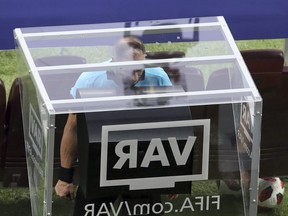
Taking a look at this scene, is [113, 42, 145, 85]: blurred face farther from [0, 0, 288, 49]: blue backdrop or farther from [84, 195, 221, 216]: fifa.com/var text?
[0, 0, 288, 49]: blue backdrop

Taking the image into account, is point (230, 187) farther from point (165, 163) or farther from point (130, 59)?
point (130, 59)

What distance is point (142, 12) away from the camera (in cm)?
726

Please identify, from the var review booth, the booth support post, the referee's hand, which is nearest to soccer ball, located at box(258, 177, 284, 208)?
the var review booth

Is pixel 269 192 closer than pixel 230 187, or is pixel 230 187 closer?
pixel 230 187

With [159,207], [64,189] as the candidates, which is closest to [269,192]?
[159,207]

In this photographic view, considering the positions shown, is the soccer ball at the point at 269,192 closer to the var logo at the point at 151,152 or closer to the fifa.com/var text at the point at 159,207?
the fifa.com/var text at the point at 159,207

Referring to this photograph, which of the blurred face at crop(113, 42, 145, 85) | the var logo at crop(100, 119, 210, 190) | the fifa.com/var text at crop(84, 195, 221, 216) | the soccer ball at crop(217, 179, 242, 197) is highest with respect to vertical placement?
the blurred face at crop(113, 42, 145, 85)

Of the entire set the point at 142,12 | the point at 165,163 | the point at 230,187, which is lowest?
the point at 230,187

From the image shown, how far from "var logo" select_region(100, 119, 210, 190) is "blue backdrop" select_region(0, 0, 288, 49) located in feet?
7.00

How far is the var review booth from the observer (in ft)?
16.9

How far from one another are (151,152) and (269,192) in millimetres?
2161

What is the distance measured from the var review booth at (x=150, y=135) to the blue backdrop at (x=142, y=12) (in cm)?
136

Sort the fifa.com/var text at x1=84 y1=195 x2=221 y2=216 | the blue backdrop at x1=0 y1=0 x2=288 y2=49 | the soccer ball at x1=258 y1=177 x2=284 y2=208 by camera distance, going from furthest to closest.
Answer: the soccer ball at x1=258 y1=177 x2=284 y2=208
the blue backdrop at x1=0 y1=0 x2=288 y2=49
the fifa.com/var text at x1=84 y1=195 x2=221 y2=216

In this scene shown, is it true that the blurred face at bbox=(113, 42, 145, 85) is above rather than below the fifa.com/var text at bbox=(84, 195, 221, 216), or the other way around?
above
